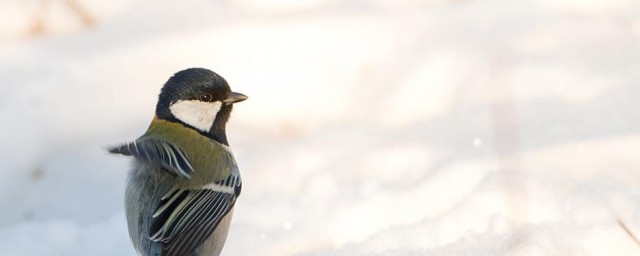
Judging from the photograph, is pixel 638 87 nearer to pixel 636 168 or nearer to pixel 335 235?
pixel 636 168

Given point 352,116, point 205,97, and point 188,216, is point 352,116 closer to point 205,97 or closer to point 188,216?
point 205,97

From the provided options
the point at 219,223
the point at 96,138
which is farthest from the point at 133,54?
the point at 219,223

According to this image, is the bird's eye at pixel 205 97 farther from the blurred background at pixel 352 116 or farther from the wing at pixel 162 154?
the blurred background at pixel 352 116

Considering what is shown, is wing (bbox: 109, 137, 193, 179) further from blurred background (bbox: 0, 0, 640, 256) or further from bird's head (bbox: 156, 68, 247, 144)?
blurred background (bbox: 0, 0, 640, 256)

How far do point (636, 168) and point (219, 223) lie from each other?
126 cm

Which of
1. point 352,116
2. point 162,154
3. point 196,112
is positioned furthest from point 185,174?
point 352,116

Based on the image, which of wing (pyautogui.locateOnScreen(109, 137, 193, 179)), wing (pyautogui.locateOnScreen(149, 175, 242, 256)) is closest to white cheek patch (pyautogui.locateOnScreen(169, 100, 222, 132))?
wing (pyautogui.locateOnScreen(109, 137, 193, 179))

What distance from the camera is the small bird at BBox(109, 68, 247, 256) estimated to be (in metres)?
3.21

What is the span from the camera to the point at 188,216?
3.24m

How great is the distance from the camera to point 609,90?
413 cm

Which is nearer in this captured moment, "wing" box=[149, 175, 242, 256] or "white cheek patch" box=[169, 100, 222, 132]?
"wing" box=[149, 175, 242, 256]

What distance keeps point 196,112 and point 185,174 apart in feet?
0.97

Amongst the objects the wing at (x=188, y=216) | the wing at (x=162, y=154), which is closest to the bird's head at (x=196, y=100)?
the wing at (x=162, y=154)

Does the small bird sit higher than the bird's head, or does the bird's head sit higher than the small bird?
the bird's head
